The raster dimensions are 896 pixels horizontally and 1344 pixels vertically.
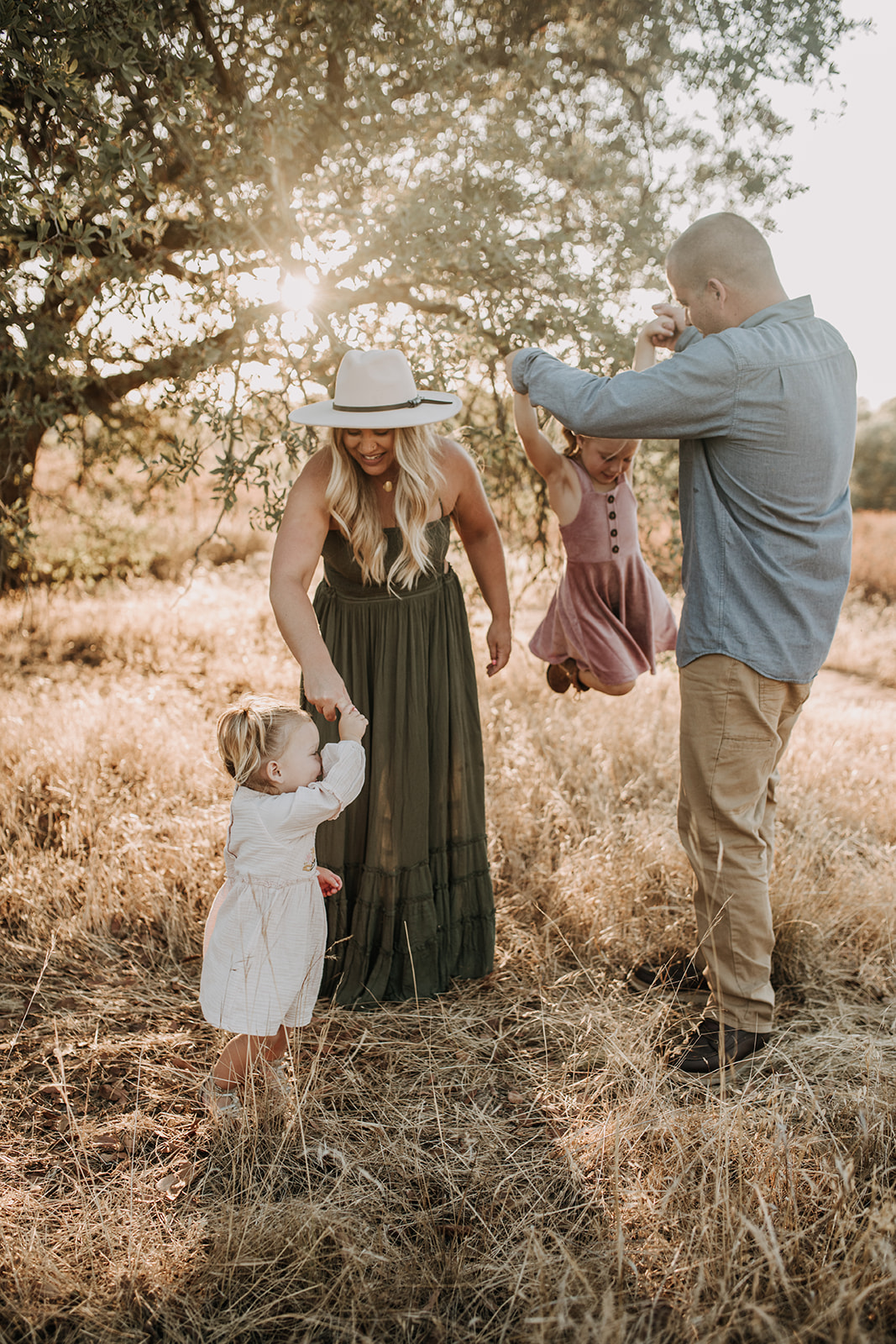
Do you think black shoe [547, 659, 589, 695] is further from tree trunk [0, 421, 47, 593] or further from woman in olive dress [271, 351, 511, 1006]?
tree trunk [0, 421, 47, 593]

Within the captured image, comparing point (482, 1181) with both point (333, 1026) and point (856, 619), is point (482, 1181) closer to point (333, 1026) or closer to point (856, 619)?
point (333, 1026)

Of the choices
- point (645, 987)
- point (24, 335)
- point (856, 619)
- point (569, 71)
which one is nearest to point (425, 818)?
point (645, 987)

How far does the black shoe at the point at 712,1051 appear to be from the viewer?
9.45ft

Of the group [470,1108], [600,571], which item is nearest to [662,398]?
[600,571]

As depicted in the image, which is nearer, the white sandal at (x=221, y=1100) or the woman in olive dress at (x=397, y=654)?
the white sandal at (x=221, y=1100)

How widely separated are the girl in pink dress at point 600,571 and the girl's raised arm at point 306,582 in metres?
0.75

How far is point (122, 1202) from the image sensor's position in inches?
94.1

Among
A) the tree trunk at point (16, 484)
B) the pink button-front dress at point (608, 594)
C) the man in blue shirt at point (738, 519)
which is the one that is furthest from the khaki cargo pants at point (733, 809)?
the tree trunk at point (16, 484)

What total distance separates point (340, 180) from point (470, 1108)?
4.42 metres

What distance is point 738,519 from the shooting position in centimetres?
271

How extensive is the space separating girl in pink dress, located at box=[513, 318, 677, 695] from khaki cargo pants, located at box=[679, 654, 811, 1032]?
1.24 ft

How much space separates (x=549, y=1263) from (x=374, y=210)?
4272 mm

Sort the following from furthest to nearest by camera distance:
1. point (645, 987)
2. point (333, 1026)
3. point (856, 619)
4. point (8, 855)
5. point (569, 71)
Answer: point (856, 619)
point (569, 71)
point (8, 855)
point (645, 987)
point (333, 1026)

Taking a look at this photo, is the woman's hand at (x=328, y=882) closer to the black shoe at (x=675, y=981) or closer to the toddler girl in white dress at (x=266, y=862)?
the toddler girl in white dress at (x=266, y=862)
